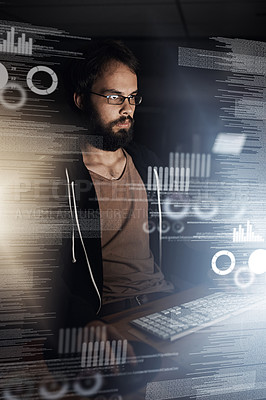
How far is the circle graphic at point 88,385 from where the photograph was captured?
104 cm

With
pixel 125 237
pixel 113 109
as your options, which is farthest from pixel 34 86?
pixel 125 237

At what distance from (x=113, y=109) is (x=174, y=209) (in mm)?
322

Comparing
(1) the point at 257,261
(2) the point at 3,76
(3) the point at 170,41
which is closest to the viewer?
(2) the point at 3,76

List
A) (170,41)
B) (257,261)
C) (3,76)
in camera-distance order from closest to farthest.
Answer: (3,76), (170,41), (257,261)

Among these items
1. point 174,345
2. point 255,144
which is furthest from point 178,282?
point 255,144

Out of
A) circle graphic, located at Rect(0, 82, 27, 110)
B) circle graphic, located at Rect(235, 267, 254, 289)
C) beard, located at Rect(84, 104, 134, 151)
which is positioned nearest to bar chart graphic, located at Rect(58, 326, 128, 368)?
circle graphic, located at Rect(235, 267, 254, 289)

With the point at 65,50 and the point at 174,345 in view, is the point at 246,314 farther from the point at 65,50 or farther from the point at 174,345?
the point at 65,50

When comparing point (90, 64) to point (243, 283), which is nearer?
point (90, 64)

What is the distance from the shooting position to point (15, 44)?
3.19 ft

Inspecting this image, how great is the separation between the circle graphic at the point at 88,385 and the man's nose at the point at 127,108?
712mm

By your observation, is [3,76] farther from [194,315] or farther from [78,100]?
[194,315]

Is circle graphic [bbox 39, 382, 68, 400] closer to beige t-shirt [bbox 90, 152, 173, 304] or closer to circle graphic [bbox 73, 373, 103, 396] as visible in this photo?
circle graphic [bbox 73, 373, 103, 396]

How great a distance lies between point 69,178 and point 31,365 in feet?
1.64

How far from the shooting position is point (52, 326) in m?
1.02
